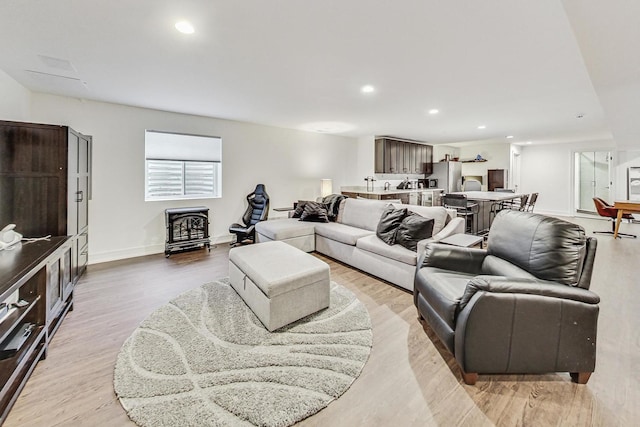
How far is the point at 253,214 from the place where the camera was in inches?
210

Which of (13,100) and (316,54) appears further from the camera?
(13,100)

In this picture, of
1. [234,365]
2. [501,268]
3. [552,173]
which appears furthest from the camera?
[552,173]

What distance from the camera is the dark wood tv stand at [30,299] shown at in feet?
4.87

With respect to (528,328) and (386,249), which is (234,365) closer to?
(528,328)

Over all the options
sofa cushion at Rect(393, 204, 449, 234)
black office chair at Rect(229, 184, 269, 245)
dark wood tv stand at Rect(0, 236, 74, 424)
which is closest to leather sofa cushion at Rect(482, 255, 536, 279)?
sofa cushion at Rect(393, 204, 449, 234)

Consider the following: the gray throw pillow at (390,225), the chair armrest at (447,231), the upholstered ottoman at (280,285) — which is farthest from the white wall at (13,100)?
the chair armrest at (447,231)

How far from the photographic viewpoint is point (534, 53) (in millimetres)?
2559

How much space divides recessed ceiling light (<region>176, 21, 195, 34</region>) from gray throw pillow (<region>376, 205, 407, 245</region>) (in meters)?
2.77

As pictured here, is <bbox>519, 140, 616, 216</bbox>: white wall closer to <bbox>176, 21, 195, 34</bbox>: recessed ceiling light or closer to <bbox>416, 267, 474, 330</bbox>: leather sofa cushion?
<bbox>416, 267, 474, 330</bbox>: leather sofa cushion

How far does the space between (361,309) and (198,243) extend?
129 inches

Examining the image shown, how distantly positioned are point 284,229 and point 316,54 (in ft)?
8.05

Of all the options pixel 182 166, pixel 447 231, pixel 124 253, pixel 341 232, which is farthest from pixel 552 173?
pixel 124 253

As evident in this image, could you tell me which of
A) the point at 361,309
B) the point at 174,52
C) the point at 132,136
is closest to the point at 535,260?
the point at 361,309

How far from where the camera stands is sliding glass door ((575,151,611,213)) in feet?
27.8
